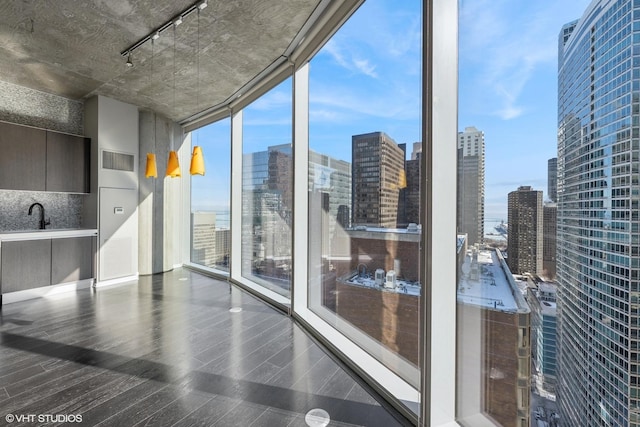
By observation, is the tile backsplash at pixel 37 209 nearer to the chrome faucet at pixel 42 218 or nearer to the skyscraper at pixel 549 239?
the chrome faucet at pixel 42 218

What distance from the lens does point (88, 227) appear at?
495cm

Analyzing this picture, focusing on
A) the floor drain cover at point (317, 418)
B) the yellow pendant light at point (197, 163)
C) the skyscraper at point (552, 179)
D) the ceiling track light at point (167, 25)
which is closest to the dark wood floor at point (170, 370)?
the floor drain cover at point (317, 418)

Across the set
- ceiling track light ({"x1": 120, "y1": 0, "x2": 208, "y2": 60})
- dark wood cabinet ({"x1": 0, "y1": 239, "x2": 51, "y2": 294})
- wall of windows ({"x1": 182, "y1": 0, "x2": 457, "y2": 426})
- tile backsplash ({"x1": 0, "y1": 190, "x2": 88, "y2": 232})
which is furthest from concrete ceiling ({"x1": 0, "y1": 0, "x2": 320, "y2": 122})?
dark wood cabinet ({"x1": 0, "y1": 239, "x2": 51, "y2": 294})

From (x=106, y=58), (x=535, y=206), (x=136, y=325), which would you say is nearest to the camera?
(x=535, y=206)

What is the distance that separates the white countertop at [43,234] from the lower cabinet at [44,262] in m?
0.06

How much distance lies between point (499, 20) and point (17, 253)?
5.92 meters

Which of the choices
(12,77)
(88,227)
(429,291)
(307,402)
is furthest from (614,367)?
(12,77)

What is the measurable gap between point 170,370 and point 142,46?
11.7ft

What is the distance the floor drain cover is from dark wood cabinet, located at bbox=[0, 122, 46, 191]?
202 inches

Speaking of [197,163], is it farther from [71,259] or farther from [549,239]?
[549,239]

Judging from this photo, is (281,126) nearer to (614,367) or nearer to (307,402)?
(307,402)

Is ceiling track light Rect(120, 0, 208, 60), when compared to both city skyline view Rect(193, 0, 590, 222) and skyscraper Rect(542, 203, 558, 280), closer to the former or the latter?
city skyline view Rect(193, 0, 590, 222)

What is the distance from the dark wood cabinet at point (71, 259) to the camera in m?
4.33

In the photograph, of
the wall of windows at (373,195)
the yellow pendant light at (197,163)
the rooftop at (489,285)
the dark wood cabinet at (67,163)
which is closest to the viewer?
the rooftop at (489,285)
